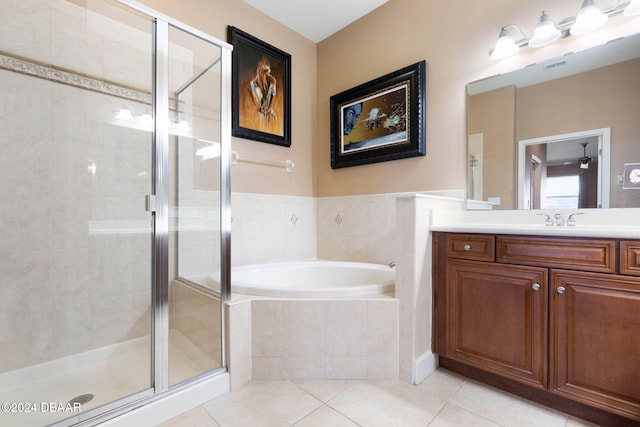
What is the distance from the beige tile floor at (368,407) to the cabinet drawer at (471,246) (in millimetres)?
709

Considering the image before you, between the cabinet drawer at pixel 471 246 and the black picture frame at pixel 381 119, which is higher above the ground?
the black picture frame at pixel 381 119

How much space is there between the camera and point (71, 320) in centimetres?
166

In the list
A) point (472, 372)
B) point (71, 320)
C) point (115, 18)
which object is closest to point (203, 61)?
point (115, 18)

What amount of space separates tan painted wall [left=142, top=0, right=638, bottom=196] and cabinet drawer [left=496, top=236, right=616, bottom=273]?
0.69 meters

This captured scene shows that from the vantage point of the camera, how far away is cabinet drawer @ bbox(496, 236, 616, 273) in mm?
1147

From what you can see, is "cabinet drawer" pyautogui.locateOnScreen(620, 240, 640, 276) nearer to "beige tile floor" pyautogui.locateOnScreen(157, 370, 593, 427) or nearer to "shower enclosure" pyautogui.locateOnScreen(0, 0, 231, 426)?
"beige tile floor" pyautogui.locateOnScreen(157, 370, 593, 427)

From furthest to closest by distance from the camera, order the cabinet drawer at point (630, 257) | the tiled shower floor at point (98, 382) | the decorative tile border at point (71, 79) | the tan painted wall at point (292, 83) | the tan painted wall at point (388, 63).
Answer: the tan painted wall at point (292, 83) → the tan painted wall at point (388, 63) → the decorative tile border at point (71, 79) → the tiled shower floor at point (98, 382) → the cabinet drawer at point (630, 257)

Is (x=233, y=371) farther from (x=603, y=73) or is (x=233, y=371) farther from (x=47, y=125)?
(x=603, y=73)

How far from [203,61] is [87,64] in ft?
2.26

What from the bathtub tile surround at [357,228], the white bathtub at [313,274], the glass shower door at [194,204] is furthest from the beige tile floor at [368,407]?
the bathtub tile surround at [357,228]

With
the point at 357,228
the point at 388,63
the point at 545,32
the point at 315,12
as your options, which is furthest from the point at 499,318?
the point at 315,12

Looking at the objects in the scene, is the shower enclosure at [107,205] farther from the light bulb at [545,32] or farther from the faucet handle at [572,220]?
the faucet handle at [572,220]

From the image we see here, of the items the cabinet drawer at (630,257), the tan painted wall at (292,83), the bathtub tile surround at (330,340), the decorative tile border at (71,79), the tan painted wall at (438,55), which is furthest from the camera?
the tan painted wall at (292,83)

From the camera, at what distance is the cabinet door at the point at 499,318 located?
4.27 ft
